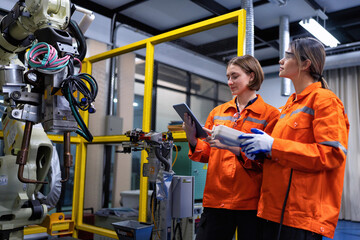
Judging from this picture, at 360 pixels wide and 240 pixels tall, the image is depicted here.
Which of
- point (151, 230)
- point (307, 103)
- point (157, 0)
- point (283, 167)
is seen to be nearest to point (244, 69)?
point (307, 103)

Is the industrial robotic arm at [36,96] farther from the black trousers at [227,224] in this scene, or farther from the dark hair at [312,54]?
the dark hair at [312,54]

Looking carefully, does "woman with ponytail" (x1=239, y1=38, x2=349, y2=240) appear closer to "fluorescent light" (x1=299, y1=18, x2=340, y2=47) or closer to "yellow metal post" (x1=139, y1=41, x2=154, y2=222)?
"yellow metal post" (x1=139, y1=41, x2=154, y2=222)

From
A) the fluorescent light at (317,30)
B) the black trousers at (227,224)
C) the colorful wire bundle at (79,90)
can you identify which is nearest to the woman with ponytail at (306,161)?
the black trousers at (227,224)

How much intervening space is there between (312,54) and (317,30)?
4451 millimetres

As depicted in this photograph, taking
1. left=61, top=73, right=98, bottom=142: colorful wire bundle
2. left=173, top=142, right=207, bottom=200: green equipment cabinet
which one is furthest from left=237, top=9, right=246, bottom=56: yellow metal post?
left=61, top=73, right=98, bottom=142: colorful wire bundle

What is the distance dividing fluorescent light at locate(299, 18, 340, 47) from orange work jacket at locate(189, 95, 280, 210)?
3.92 m

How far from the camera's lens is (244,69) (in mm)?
1889

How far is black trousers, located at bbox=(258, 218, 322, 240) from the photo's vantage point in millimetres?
1324

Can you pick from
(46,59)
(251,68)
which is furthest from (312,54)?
(46,59)

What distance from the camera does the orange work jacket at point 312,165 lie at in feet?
4.26

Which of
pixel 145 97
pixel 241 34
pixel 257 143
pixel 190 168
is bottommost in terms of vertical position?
pixel 190 168

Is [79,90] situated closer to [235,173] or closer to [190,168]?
[235,173]

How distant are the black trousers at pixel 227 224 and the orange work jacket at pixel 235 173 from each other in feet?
0.14

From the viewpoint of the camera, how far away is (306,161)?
129 centimetres
